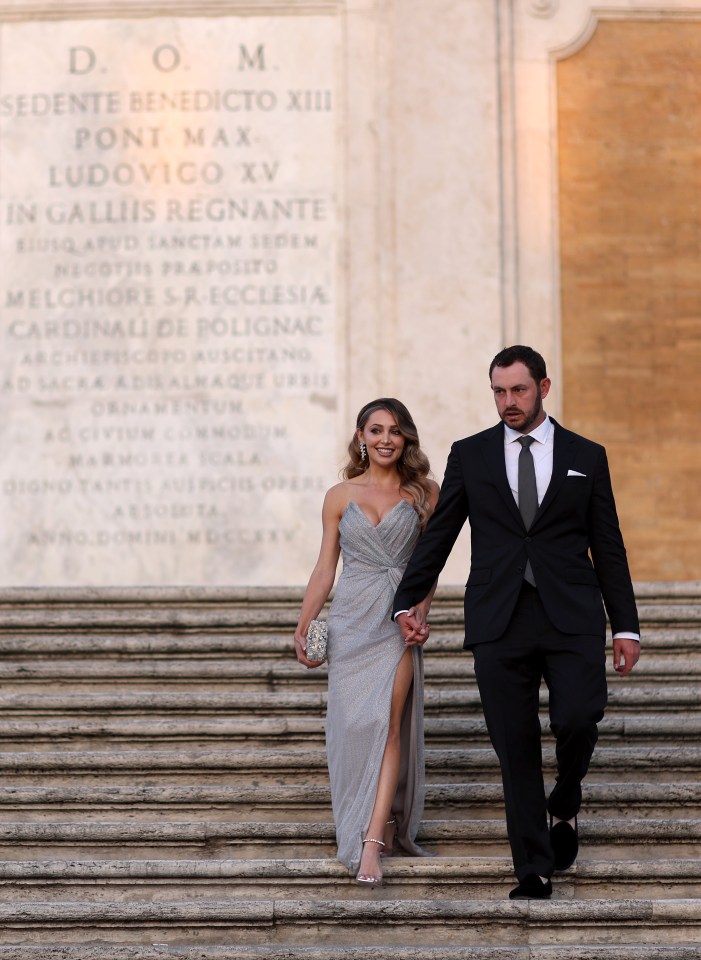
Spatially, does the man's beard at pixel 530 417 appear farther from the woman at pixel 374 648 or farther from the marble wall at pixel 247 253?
the marble wall at pixel 247 253

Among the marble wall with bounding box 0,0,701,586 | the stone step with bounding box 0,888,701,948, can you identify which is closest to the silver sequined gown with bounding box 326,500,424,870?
the stone step with bounding box 0,888,701,948

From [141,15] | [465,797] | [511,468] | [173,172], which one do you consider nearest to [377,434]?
[511,468]

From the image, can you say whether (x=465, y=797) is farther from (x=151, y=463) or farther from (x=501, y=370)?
(x=151, y=463)

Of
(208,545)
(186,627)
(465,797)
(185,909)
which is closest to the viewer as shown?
(185,909)

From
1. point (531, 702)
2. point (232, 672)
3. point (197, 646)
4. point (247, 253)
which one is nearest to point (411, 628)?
point (531, 702)

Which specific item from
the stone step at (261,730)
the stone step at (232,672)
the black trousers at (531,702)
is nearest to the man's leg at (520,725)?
the black trousers at (531,702)

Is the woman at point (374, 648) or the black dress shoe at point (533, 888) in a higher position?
the woman at point (374, 648)

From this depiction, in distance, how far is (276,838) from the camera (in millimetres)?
5457

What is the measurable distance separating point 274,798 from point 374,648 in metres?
0.74

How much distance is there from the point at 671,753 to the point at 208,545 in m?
5.50

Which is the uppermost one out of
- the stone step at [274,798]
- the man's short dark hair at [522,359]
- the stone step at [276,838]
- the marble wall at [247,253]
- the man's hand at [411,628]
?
the marble wall at [247,253]

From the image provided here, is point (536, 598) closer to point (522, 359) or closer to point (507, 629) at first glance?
point (507, 629)

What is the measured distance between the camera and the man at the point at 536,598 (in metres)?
4.87

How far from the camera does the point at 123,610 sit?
8203 millimetres
